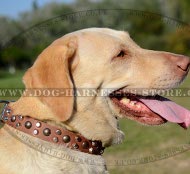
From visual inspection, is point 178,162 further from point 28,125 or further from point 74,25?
point 28,125

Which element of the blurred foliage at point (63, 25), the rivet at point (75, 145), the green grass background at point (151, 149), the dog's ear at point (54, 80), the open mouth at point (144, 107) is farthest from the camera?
the green grass background at point (151, 149)

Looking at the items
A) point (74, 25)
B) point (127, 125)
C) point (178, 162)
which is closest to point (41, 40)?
point (74, 25)

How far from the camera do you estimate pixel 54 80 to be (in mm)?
2945

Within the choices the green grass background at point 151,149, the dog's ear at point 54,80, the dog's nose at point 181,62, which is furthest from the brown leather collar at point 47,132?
the green grass background at point 151,149

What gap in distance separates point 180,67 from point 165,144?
492 centimetres

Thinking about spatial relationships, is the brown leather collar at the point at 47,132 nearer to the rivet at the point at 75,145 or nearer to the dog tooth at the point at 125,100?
the rivet at the point at 75,145

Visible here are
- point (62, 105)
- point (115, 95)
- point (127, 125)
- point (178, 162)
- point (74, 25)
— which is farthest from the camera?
point (127, 125)

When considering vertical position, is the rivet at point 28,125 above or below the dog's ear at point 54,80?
below

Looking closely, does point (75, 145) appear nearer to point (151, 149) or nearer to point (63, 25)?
point (63, 25)

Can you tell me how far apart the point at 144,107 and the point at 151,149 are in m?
4.35

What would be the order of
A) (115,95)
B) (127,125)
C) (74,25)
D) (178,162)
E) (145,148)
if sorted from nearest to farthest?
(115,95) < (74,25) < (178,162) < (145,148) < (127,125)

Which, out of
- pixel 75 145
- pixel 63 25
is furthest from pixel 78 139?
pixel 63 25

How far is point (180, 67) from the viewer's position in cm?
341

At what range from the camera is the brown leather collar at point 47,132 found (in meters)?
2.97
